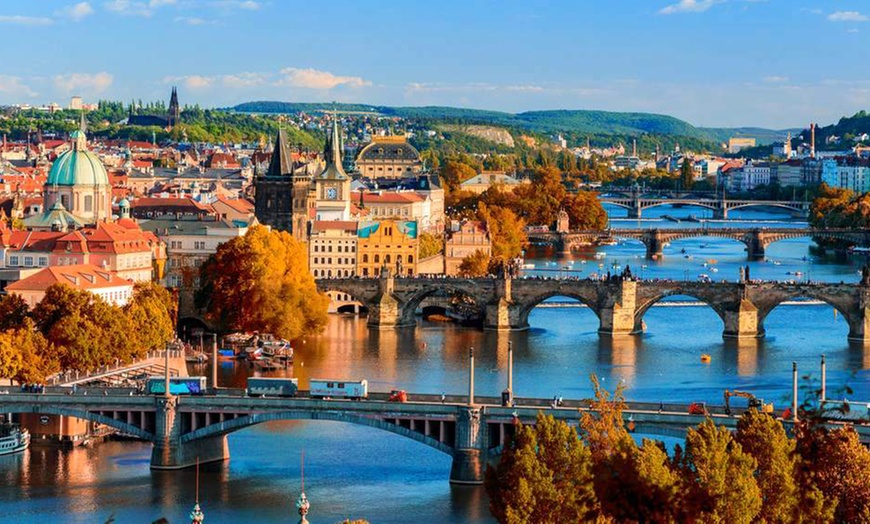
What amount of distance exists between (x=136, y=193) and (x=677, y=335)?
3870cm

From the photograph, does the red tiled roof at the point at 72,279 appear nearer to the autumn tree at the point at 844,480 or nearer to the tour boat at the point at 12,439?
the tour boat at the point at 12,439

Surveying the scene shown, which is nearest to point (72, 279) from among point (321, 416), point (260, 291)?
point (260, 291)

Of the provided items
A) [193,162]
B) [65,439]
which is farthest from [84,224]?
[193,162]

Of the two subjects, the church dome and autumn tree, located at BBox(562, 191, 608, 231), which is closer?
the church dome

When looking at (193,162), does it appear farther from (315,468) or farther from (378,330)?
(315,468)

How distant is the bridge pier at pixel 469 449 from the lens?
143ft

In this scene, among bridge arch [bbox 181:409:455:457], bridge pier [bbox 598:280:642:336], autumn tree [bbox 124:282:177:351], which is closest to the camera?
bridge arch [bbox 181:409:455:457]

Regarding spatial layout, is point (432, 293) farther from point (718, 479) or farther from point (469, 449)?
point (718, 479)

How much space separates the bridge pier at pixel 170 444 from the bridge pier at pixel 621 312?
92.3 feet

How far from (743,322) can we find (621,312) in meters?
4.07

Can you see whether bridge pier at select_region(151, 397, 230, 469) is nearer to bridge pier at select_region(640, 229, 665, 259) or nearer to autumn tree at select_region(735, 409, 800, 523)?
autumn tree at select_region(735, 409, 800, 523)

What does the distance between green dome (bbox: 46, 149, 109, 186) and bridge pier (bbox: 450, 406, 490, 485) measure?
36429 mm

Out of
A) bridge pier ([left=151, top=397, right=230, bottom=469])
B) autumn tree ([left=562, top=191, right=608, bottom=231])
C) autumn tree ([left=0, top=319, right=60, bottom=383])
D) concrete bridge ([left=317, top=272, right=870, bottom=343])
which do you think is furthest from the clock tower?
bridge pier ([left=151, top=397, right=230, bottom=469])

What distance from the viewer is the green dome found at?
77375 millimetres
